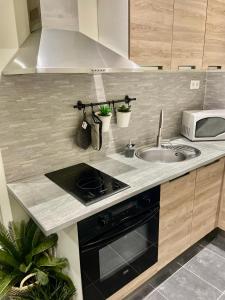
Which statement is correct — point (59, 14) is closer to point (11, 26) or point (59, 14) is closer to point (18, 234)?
point (11, 26)

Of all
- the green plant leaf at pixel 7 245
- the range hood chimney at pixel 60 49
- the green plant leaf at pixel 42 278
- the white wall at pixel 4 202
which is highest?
the range hood chimney at pixel 60 49

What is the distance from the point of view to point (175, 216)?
1669mm

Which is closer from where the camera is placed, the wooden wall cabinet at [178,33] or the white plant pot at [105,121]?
the wooden wall cabinet at [178,33]

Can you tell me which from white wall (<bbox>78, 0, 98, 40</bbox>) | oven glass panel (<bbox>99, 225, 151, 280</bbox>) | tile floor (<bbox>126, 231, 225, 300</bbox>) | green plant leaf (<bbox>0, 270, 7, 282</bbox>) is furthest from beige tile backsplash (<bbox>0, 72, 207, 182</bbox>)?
tile floor (<bbox>126, 231, 225, 300</bbox>)

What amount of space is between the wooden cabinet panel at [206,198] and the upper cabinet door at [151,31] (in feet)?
2.81

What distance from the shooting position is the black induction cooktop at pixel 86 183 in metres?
1.27

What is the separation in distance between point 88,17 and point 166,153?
123cm

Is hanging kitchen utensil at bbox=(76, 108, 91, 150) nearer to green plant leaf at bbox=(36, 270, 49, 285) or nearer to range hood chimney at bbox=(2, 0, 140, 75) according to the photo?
range hood chimney at bbox=(2, 0, 140, 75)

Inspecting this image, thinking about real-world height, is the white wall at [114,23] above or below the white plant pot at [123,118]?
above

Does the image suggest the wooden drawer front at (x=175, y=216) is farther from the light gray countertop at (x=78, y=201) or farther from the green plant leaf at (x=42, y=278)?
the green plant leaf at (x=42, y=278)

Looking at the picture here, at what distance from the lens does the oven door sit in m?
1.23

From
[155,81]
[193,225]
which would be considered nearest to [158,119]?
[155,81]

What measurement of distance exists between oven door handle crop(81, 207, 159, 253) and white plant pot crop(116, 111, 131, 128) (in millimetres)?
659

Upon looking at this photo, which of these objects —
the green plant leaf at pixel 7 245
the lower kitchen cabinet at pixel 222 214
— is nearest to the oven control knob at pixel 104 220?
the green plant leaf at pixel 7 245
